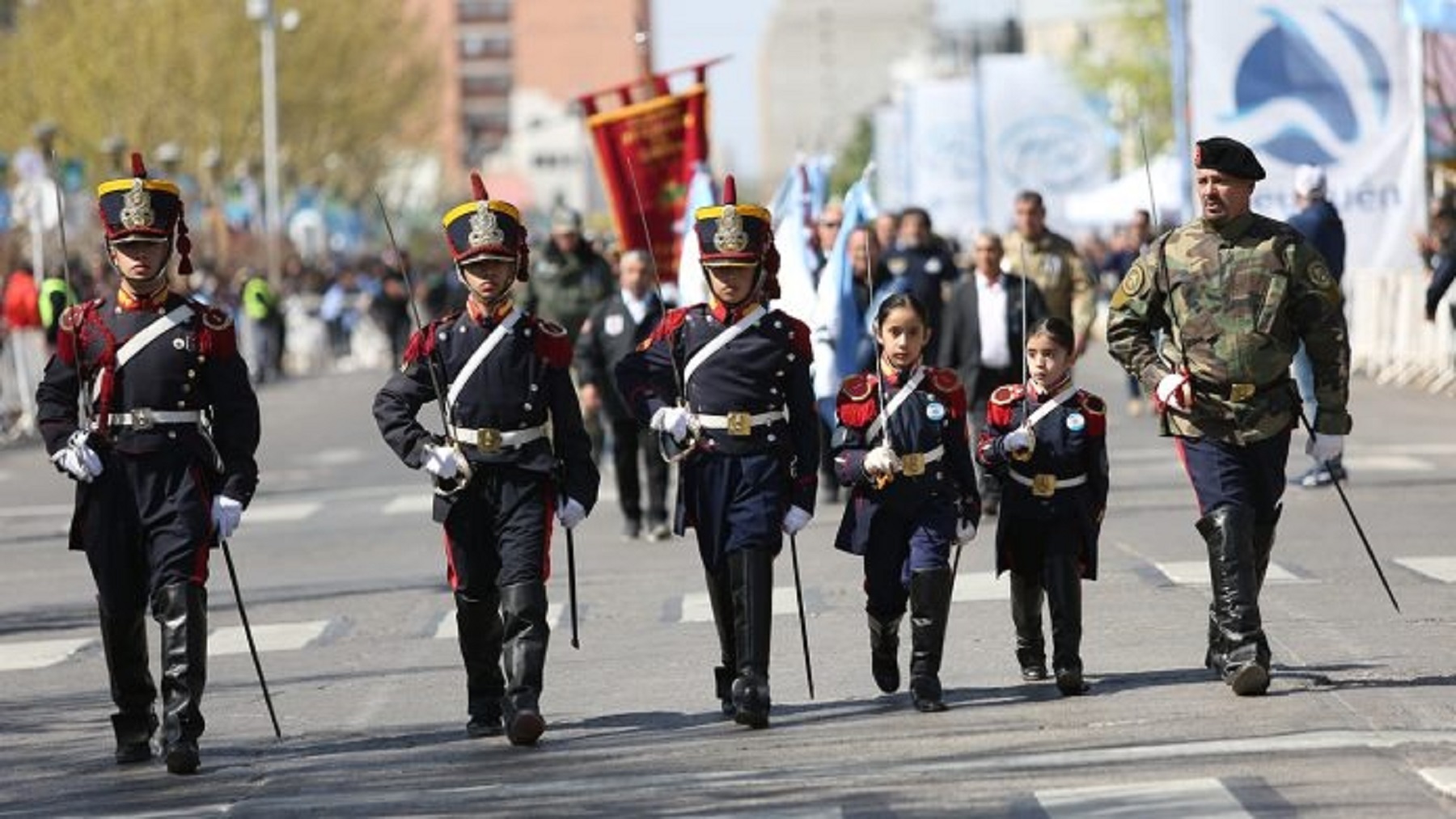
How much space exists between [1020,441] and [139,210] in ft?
10.2

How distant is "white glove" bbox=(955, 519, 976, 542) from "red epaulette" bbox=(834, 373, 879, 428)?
459 mm

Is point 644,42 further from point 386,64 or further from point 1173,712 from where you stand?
point 386,64

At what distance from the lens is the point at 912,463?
12.8m

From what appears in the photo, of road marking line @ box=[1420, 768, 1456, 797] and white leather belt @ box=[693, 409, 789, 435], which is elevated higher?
white leather belt @ box=[693, 409, 789, 435]

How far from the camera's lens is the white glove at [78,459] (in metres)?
12.0

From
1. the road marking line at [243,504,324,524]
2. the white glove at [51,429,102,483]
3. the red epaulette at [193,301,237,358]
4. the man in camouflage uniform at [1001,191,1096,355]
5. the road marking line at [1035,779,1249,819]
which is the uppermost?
the red epaulette at [193,301,237,358]

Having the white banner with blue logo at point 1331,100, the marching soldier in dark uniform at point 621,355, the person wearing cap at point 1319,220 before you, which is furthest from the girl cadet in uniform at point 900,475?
the white banner with blue logo at point 1331,100

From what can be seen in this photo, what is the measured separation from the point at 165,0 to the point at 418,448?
7633 cm

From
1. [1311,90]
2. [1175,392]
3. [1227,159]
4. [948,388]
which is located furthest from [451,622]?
[1311,90]

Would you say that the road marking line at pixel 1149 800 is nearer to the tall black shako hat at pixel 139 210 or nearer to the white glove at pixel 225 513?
the white glove at pixel 225 513

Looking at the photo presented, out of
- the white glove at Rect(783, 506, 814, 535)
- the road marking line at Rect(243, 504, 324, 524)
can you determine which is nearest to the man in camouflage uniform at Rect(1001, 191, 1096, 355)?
the road marking line at Rect(243, 504, 324, 524)

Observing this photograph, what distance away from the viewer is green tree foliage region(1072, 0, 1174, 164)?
3440 inches

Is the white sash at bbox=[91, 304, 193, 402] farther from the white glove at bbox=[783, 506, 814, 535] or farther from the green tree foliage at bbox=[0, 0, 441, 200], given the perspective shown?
the green tree foliage at bbox=[0, 0, 441, 200]

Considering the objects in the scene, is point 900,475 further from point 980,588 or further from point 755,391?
point 980,588
